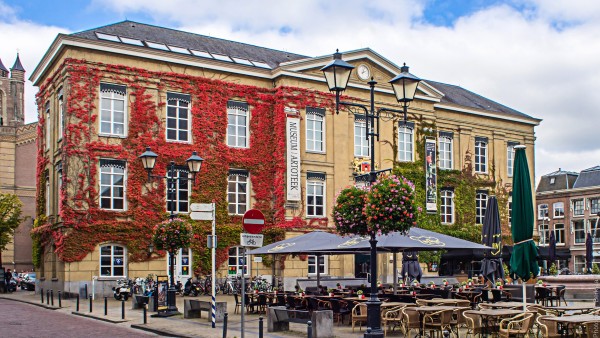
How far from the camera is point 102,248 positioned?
32844 mm

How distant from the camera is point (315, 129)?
129 ft

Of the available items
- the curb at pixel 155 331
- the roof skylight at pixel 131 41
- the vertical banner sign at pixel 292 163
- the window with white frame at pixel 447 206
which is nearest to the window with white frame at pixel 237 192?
the vertical banner sign at pixel 292 163

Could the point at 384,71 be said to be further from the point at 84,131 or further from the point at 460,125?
the point at 84,131

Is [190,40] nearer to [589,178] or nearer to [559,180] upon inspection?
[589,178]

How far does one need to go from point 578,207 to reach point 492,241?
5256 cm

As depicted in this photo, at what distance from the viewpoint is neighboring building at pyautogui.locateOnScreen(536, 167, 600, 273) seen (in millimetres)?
70062

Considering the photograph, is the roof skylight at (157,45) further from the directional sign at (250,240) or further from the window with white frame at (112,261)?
the directional sign at (250,240)

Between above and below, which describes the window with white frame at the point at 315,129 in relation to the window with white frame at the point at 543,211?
above

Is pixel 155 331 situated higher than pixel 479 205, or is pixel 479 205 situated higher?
pixel 479 205

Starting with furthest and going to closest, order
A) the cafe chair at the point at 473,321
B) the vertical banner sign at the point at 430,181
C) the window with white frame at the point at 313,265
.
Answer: the vertical banner sign at the point at 430,181
the window with white frame at the point at 313,265
the cafe chair at the point at 473,321

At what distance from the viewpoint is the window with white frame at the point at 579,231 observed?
232ft

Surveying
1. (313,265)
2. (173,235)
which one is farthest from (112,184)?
(173,235)

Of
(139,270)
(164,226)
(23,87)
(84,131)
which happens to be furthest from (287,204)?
(23,87)

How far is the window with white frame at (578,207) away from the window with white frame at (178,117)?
162 ft
